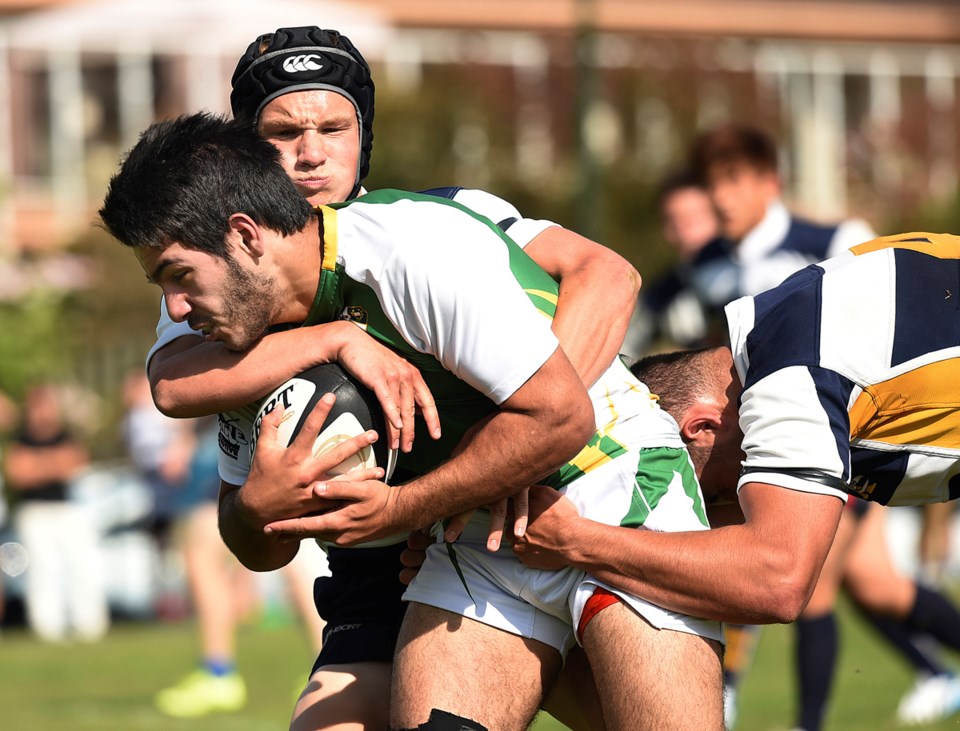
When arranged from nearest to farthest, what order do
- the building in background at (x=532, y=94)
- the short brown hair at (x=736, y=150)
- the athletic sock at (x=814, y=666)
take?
1. the athletic sock at (x=814, y=666)
2. the short brown hair at (x=736, y=150)
3. the building in background at (x=532, y=94)

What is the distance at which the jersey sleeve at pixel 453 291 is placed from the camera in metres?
3.52

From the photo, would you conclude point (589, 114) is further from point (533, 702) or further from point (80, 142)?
point (80, 142)

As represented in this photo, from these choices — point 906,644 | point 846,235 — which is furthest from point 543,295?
point 906,644

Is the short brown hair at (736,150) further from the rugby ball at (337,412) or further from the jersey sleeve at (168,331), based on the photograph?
the rugby ball at (337,412)

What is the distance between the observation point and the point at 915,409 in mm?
3949

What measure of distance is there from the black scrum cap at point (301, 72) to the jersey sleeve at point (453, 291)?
3.10 feet

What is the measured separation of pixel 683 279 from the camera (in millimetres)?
8508

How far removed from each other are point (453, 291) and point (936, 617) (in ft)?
15.9

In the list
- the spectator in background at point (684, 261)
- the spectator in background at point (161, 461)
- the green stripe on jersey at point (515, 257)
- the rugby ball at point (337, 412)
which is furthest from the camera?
the spectator in background at point (161, 461)

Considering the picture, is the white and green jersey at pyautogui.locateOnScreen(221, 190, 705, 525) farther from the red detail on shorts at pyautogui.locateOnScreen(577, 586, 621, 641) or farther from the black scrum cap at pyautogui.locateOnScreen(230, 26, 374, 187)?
the black scrum cap at pyautogui.locateOnScreen(230, 26, 374, 187)

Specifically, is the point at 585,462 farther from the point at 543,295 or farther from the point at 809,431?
the point at 809,431

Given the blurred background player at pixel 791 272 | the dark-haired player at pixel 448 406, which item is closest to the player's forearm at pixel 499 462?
the dark-haired player at pixel 448 406

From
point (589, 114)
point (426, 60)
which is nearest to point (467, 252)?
point (589, 114)

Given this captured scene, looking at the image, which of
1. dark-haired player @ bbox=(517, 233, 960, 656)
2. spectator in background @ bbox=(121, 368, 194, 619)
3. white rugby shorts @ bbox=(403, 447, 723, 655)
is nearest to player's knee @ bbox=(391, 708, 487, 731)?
white rugby shorts @ bbox=(403, 447, 723, 655)
